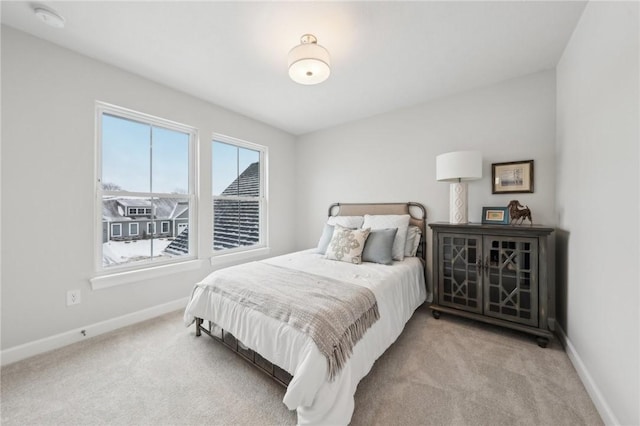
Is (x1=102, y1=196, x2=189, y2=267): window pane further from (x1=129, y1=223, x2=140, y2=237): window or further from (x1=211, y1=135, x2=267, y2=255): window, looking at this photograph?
(x1=211, y1=135, x2=267, y2=255): window

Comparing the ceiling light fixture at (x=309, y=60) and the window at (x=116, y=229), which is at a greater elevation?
the ceiling light fixture at (x=309, y=60)

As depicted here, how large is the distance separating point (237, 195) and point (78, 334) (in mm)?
2145

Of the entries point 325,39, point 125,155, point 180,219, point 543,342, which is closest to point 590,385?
point 543,342

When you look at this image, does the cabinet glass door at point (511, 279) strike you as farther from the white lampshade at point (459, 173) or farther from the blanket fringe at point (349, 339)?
the blanket fringe at point (349, 339)

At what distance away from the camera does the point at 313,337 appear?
129 cm

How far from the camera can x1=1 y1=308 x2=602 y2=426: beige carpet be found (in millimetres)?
1350

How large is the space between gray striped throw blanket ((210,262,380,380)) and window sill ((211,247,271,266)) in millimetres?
1146

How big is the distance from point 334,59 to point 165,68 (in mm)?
1624

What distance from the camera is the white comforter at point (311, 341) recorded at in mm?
1203

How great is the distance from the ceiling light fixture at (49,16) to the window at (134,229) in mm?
1667

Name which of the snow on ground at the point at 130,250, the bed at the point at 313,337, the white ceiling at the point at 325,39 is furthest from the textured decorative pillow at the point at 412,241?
the snow on ground at the point at 130,250

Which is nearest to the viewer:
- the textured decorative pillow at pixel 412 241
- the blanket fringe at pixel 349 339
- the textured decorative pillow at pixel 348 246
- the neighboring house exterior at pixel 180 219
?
the blanket fringe at pixel 349 339

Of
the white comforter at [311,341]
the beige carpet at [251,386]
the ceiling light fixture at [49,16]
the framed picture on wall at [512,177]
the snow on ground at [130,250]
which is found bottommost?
the beige carpet at [251,386]

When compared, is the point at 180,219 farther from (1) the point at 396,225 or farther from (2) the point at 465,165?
Answer: (2) the point at 465,165
